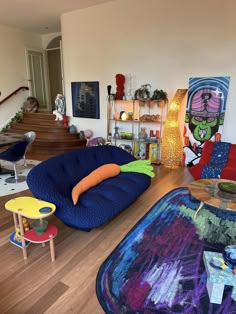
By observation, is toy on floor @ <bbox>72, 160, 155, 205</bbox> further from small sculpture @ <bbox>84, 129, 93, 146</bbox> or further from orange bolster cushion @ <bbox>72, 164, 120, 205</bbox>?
small sculpture @ <bbox>84, 129, 93, 146</bbox>

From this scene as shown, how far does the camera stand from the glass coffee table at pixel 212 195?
232 cm

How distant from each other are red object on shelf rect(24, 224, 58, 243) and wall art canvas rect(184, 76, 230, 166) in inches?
138

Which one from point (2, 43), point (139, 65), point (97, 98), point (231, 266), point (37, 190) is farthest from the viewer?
point (2, 43)

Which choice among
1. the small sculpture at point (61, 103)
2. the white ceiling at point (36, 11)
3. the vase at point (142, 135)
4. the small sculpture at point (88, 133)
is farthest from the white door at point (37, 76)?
the vase at point (142, 135)

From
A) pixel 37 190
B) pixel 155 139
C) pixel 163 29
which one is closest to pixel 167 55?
pixel 163 29

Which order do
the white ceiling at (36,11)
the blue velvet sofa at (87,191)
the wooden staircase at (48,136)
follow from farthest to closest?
the wooden staircase at (48,136) < the white ceiling at (36,11) < the blue velvet sofa at (87,191)

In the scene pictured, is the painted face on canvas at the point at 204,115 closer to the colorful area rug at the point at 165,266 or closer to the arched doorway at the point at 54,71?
the colorful area rug at the point at 165,266

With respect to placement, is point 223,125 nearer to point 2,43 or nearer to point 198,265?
point 198,265

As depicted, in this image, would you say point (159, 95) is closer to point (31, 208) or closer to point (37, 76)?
point (31, 208)

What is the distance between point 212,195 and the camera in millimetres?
2529

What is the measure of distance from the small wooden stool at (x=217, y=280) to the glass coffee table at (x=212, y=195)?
0.78 meters

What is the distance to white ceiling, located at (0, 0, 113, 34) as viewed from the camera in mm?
5016

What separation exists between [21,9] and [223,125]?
5.36 m

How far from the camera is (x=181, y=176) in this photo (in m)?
4.20
